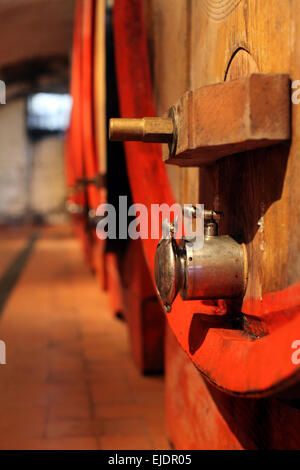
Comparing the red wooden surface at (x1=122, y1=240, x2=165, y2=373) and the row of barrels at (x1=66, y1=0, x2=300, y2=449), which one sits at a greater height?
the row of barrels at (x1=66, y1=0, x2=300, y2=449)

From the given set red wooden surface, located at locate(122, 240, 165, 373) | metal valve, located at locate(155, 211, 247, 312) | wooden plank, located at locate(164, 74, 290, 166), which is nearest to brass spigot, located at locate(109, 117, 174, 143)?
wooden plank, located at locate(164, 74, 290, 166)

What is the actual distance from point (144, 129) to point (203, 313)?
0.34m

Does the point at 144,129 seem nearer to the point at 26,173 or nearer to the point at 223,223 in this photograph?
the point at 223,223

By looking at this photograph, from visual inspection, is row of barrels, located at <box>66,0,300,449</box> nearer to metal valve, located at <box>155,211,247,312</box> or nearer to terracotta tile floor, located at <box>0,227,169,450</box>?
metal valve, located at <box>155,211,247,312</box>

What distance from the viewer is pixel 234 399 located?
0.91m

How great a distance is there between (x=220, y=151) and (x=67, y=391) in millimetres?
1598

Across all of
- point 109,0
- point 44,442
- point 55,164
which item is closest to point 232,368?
point 44,442

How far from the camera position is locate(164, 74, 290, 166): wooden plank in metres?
0.57

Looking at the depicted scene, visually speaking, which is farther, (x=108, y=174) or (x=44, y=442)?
(x=108, y=174)

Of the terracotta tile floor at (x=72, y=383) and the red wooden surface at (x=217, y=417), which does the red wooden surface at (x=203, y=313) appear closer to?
the red wooden surface at (x=217, y=417)

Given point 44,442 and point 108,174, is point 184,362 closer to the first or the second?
point 44,442

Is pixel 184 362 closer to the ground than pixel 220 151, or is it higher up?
closer to the ground

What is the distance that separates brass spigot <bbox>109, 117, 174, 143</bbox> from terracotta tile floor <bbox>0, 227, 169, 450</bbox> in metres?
1.12

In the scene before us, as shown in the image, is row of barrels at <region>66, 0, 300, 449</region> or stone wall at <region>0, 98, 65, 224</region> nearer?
row of barrels at <region>66, 0, 300, 449</region>
